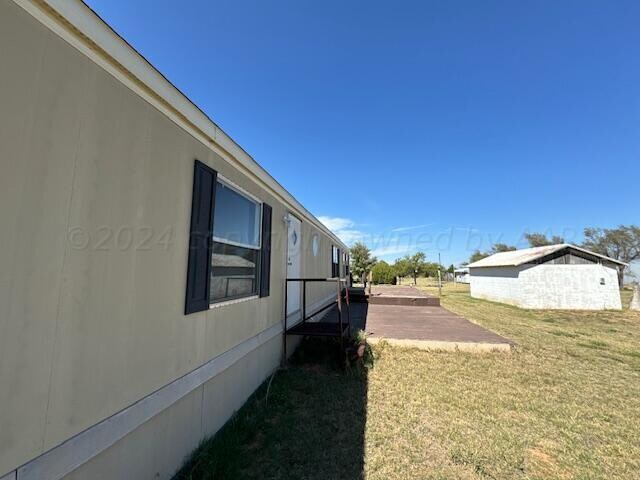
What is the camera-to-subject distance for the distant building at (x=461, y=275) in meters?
48.0

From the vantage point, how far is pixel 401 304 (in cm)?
1148

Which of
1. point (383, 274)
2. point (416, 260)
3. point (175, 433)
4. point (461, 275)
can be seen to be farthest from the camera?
point (461, 275)

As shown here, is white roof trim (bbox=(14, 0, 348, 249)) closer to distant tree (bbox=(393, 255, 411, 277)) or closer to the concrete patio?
the concrete patio

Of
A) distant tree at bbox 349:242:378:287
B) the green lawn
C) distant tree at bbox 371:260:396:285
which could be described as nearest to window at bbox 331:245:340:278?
the green lawn

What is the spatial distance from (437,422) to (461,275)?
54953mm

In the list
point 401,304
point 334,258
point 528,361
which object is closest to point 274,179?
point 528,361

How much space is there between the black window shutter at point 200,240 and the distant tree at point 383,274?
25.2m

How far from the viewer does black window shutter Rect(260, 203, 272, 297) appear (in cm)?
401

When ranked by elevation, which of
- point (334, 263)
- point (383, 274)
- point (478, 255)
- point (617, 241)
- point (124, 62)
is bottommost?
point (383, 274)

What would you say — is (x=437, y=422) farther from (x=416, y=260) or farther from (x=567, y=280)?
(x=416, y=260)

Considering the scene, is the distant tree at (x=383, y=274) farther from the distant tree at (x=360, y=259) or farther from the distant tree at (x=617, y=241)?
the distant tree at (x=617, y=241)

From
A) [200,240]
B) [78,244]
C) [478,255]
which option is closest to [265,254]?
[200,240]

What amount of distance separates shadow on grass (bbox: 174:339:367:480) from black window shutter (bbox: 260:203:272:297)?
1.34 meters

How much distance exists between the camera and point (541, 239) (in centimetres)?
3806
